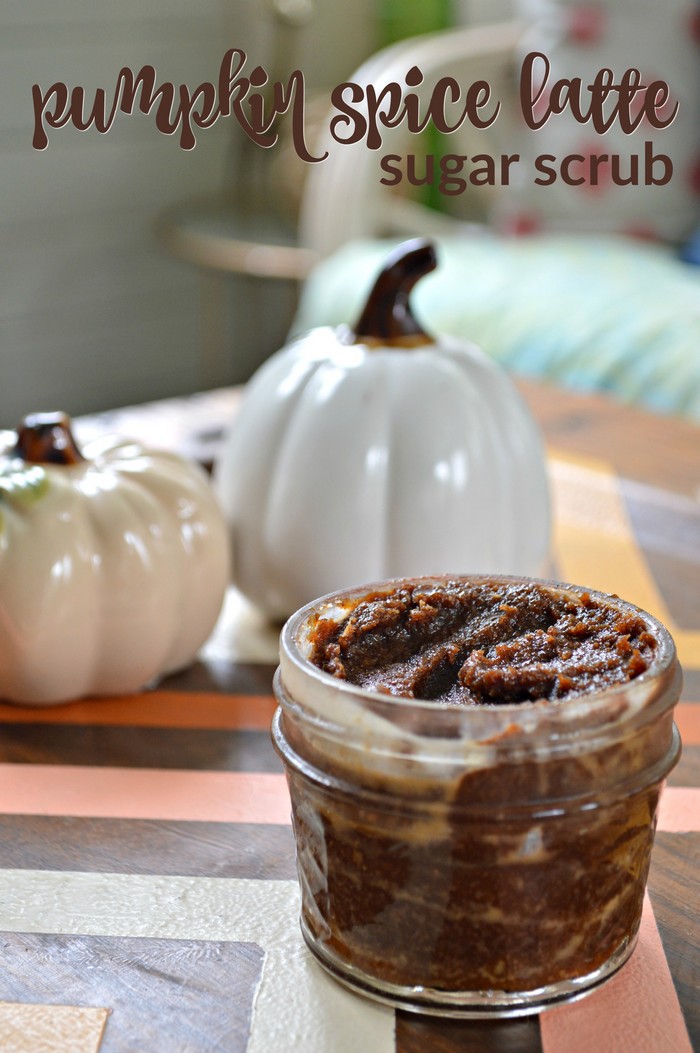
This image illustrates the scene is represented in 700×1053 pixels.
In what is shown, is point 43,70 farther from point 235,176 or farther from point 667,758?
point 667,758

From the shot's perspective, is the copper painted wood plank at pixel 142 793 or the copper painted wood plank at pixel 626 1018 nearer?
the copper painted wood plank at pixel 626 1018

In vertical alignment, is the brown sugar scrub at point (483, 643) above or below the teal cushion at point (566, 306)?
above

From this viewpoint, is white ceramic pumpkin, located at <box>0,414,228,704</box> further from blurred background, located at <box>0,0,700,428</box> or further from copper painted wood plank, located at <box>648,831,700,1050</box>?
blurred background, located at <box>0,0,700,428</box>

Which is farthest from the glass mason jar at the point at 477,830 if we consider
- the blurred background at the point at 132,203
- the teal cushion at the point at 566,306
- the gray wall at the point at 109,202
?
the gray wall at the point at 109,202

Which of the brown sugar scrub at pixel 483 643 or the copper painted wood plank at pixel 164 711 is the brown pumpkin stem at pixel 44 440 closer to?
the copper painted wood plank at pixel 164 711

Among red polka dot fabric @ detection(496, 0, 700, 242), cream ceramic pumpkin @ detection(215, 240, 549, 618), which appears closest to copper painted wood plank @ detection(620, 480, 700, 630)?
cream ceramic pumpkin @ detection(215, 240, 549, 618)

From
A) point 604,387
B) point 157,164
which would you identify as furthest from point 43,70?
point 604,387
